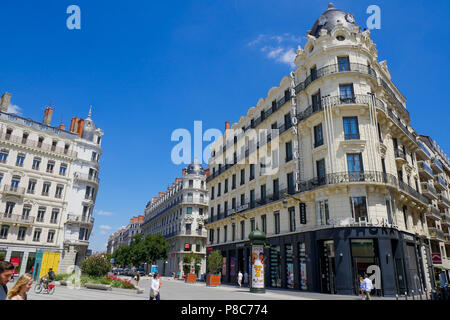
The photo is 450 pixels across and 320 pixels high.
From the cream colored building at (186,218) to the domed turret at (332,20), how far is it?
36.5 m

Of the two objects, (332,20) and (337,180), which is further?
(332,20)

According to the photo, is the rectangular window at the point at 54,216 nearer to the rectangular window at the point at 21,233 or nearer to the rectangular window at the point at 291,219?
the rectangular window at the point at 21,233

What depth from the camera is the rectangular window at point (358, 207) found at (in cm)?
2180

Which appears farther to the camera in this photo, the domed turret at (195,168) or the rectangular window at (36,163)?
the domed turret at (195,168)

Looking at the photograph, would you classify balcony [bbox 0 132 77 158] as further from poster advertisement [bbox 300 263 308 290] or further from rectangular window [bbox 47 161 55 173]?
poster advertisement [bbox 300 263 308 290]

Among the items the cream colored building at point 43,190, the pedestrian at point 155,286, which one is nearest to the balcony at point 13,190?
the cream colored building at point 43,190

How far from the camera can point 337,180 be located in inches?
886

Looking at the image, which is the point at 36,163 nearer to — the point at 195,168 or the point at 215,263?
the point at 215,263

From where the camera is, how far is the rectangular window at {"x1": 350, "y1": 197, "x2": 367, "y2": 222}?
21.8 m

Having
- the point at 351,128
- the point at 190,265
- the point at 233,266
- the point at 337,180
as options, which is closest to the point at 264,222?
the point at 233,266

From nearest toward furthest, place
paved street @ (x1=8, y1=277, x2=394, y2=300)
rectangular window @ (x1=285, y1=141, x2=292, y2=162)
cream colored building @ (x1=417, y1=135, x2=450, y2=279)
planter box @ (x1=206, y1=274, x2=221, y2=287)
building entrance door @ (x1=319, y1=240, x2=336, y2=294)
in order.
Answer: paved street @ (x1=8, y1=277, x2=394, y2=300) → building entrance door @ (x1=319, y1=240, x2=336, y2=294) → planter box @ (x1=206, y1=274, x2=221, y2=287) → rectangular window @ (x1=285, y1=141, x2=292, y2=162) → cream colored building @ (x1=417, y1=135, x2=450, y2=279)

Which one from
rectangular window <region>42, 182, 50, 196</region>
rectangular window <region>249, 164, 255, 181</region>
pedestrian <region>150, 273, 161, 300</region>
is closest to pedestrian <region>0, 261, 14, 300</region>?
pedestrian <region>150, 273, 161, 300</region>

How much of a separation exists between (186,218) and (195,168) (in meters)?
11.4

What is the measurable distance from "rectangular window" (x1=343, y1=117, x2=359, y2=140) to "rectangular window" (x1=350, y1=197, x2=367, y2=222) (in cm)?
502
